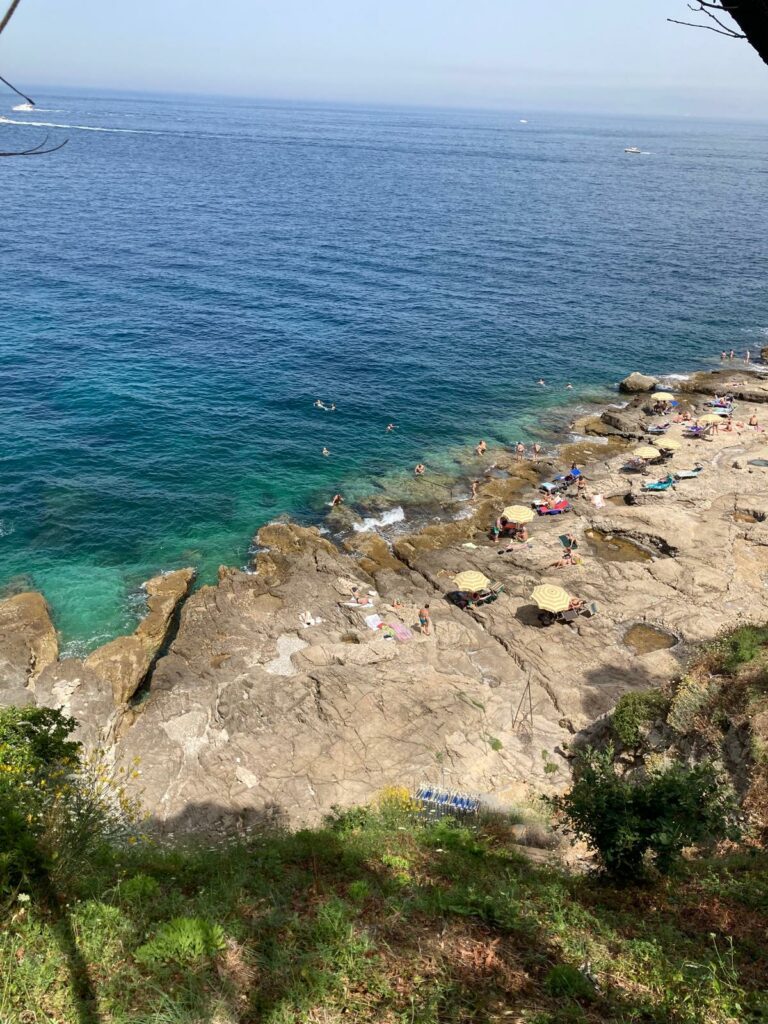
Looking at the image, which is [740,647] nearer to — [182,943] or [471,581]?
[471,581]

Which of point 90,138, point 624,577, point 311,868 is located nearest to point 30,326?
point 624,577

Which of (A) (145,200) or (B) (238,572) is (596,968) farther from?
(A) (145,200)

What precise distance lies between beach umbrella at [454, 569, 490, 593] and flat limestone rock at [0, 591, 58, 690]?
59.8 ft

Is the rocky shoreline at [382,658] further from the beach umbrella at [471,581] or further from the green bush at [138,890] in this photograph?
the green bush at [138,890]

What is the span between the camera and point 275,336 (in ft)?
193

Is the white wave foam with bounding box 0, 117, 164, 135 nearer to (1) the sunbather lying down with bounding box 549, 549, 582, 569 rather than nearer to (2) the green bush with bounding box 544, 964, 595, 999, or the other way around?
(1) the sunbather lying down with bounding box 549, 549, 582, 569

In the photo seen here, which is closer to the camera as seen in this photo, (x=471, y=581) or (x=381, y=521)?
(x=471, y=581)

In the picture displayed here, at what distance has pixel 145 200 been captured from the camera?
102750 millimetres

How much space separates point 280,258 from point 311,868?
78.9 m

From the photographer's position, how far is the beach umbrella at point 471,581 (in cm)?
2905

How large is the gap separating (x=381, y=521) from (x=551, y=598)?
40.3ft

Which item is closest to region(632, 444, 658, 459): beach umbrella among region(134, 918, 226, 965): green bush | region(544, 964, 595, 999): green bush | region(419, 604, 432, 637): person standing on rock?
region(419, 604, 432, 637): person standing on rock

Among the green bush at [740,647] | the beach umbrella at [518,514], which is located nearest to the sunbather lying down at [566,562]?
the beach umbrella at [518,514]

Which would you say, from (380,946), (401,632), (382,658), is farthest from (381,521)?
(380,946)
